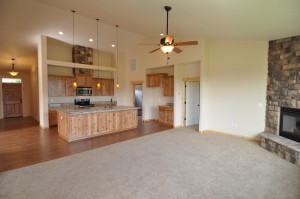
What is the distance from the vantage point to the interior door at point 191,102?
732cm

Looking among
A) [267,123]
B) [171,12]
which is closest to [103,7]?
[171,12]

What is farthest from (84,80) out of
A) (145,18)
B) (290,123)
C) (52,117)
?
(290,123)

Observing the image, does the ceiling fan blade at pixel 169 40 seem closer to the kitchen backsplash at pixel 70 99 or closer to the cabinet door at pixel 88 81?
the cabinet door at pixel 88 81

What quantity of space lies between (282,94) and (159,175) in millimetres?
4170

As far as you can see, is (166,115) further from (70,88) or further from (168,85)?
(70,88)

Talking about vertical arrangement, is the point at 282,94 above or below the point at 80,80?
below

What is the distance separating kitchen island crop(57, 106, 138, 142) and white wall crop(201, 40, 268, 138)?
330cm

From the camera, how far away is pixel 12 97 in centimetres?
1038

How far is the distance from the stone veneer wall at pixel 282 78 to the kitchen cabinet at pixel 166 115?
3.71m

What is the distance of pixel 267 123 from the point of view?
5.02 meters

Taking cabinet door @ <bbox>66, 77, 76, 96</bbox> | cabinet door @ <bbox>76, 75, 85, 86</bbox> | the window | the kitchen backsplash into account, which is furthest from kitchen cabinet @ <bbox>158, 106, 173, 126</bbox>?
the window

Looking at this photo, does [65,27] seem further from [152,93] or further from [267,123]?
[267,123]

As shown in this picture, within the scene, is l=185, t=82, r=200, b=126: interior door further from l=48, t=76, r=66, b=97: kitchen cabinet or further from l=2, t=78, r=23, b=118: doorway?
l=2, t=78, r=23, b=118: doorway

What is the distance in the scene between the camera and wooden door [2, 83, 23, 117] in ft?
33.1
